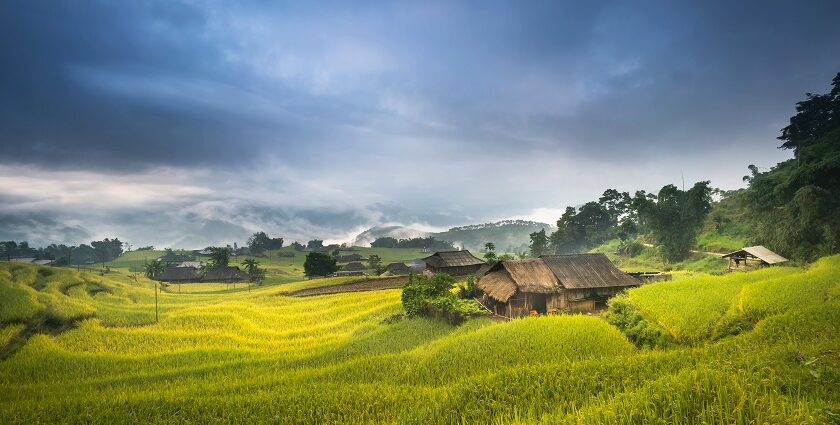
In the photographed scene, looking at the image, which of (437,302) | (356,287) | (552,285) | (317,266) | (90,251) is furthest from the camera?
(90,251)

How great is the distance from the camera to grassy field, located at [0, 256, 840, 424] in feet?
22.6

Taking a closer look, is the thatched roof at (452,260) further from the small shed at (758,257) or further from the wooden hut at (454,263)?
the small shed at (758,257)

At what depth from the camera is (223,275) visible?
71938mm

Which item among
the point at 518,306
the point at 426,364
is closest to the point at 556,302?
the point at 518,306

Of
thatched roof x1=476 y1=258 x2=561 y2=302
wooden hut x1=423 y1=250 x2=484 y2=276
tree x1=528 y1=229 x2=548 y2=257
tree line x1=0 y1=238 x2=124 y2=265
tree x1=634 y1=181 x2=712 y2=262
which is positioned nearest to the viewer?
thatched roof x1=476 y1=258 x2=561 y2=302

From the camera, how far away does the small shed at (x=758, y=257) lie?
3400cm

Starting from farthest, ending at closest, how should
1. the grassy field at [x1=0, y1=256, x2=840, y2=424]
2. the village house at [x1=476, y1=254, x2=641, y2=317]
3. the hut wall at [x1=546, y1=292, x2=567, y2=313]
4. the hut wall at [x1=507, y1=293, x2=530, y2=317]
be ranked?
the hut wall at [x1=546, y1=292, x2=567, y2=313]
the village house at [x1=476, y1=254, x2=641, y2=317]
the hut wall at [x1=507, y1=293, x2=530, y2=317]
the grassy field at [x1=0, y1=256, x2=840, y2=424]

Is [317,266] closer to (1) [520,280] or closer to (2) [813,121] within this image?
(1) [520,280]

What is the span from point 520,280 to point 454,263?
28013 mm

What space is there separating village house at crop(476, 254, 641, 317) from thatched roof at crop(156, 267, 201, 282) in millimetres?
64991

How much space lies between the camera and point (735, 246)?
54781mm

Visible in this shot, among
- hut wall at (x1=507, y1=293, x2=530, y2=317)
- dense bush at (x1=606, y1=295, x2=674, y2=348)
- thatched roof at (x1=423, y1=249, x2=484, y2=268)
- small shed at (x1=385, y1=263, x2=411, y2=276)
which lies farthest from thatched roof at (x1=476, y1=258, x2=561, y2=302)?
small shed at (x1=385, y1=263, x2=411, y2=276)

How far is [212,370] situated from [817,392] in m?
19.2

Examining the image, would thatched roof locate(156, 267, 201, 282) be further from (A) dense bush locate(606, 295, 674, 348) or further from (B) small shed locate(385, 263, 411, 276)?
(A) dense bush locate(606, 295, 674, 348)
